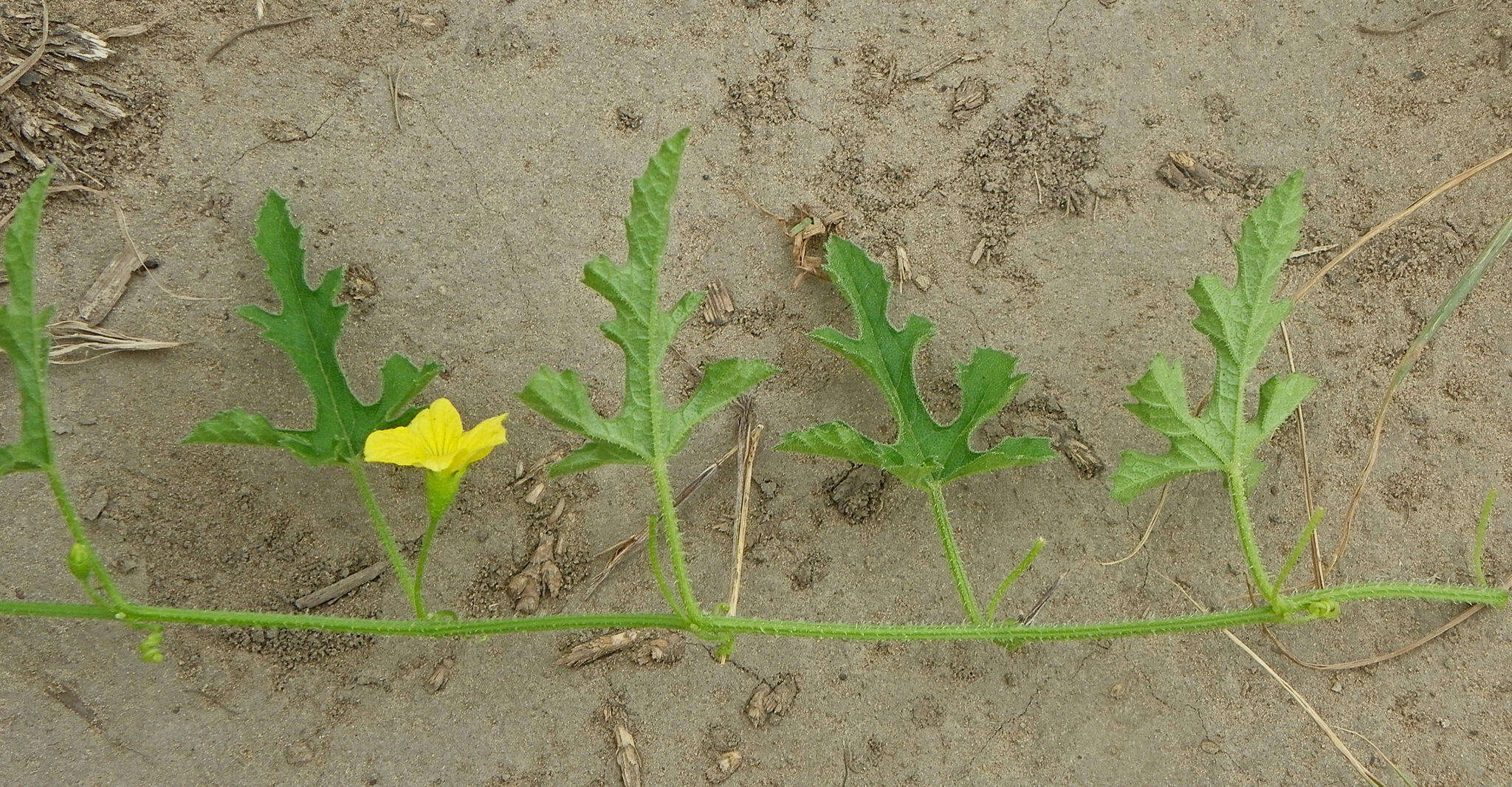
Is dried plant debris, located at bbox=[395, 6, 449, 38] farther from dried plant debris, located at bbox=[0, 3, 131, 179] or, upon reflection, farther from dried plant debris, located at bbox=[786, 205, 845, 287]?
dried plant debris, located at bbox=[786, 205, 845, 287]

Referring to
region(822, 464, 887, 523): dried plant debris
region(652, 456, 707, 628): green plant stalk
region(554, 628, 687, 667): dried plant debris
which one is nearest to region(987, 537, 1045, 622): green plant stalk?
region(822, 464, 887, 523): dried plant debris

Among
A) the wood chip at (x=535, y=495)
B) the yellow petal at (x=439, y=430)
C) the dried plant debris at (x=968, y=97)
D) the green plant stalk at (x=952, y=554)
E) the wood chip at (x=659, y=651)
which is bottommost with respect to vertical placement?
the wood chip at (x=659, y=651)

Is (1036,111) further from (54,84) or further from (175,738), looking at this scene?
(175,738)

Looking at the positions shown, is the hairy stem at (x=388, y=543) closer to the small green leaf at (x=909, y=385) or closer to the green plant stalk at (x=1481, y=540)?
the small green leaf at (x=909, y=385)

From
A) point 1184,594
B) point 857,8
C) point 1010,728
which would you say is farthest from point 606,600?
point 857,8

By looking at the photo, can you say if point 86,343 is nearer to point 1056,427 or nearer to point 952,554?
point 952,554

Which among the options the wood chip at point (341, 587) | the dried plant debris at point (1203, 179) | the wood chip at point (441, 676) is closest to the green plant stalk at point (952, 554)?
the dried plant debris at point (1203, 179)

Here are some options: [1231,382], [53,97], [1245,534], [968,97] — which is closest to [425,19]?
[53,97]
